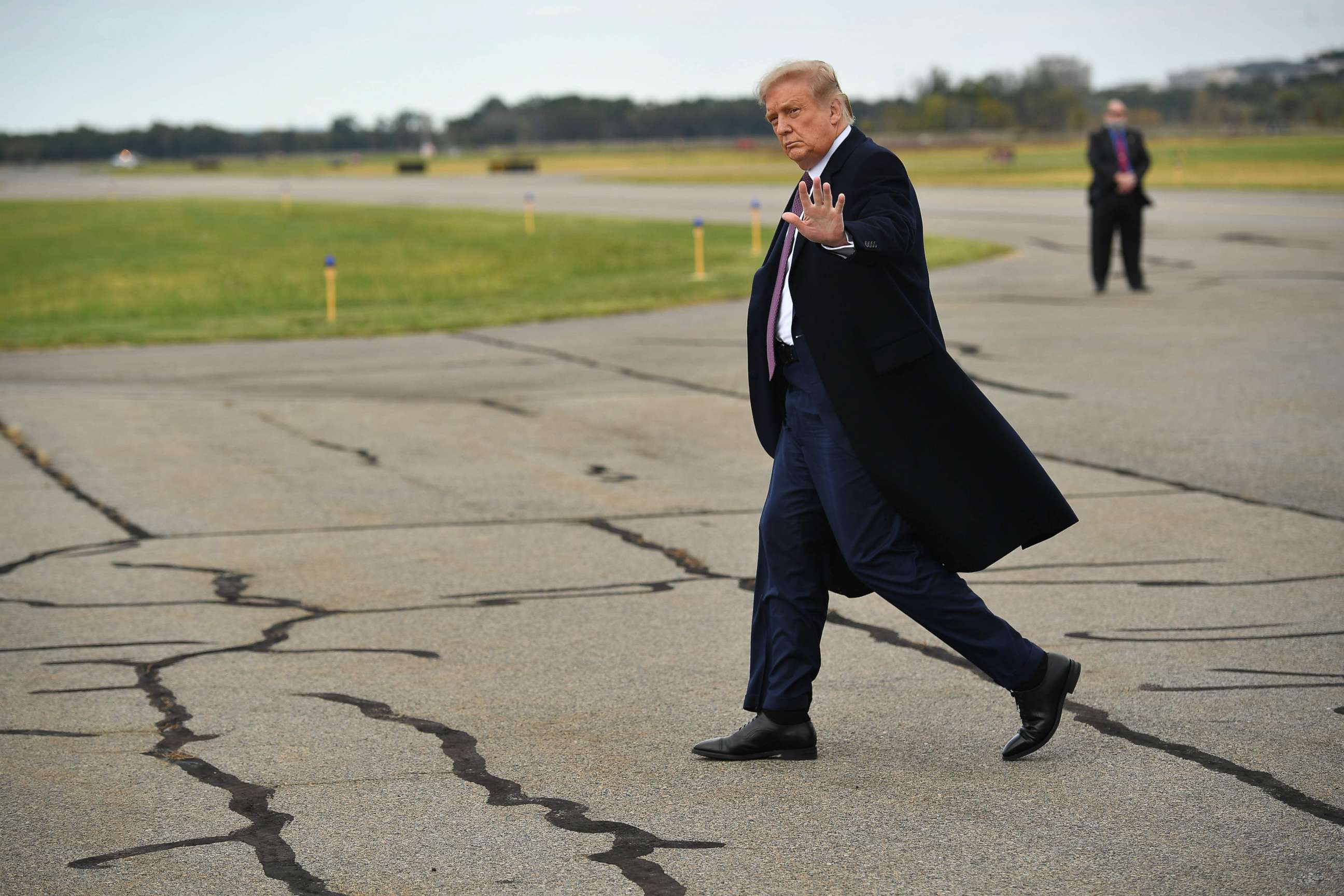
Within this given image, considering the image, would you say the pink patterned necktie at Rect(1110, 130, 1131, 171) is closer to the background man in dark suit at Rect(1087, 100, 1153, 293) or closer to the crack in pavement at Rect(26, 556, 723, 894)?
the background man in dark suit at Rect(1087, 100, 1153, 293)

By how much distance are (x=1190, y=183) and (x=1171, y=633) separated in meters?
41.1

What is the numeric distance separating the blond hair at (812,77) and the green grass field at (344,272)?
14470 mm

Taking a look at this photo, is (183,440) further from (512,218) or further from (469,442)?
(512,218)

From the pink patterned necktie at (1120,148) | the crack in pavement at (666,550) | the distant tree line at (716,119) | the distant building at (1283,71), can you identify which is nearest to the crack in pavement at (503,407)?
the crack in pavement at (666,550)

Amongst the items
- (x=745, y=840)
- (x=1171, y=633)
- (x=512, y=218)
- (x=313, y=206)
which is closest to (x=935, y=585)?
(x=745, y=840)

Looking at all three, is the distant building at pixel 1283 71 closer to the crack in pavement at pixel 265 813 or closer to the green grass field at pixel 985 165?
the green grass field at pixel 985 165

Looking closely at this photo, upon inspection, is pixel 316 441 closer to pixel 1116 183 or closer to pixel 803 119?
pixel 803 119

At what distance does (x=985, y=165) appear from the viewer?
67.5m

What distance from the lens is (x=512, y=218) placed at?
39812 millimetres

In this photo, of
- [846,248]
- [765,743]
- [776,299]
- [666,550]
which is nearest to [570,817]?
[765,743]

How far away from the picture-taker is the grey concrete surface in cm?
392

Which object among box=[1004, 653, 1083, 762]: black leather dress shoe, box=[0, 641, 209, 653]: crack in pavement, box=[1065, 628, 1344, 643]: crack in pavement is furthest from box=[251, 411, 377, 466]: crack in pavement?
box=[1004, 653, 1083, 762]: black leather dress shoe

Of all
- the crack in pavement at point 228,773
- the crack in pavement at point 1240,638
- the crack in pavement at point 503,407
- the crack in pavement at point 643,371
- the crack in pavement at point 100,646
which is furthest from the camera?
the crack in pavement at point 643,371

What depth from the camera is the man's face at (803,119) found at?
14.4ft
